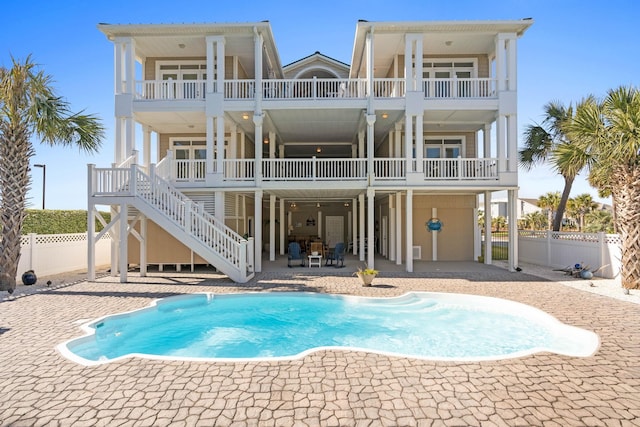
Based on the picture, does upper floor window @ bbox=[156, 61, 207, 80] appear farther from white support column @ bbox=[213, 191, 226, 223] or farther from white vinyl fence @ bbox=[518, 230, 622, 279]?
white vinyl fence @ bbox=[518, 230, 622, 279]

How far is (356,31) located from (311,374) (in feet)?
42.8

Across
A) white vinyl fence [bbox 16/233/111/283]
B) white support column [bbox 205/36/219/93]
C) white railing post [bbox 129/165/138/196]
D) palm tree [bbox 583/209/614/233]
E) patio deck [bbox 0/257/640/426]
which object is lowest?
patio deck [bbox 0/257/640/426]

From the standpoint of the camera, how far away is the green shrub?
44.0 feet

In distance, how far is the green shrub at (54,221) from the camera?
13398 millimetres

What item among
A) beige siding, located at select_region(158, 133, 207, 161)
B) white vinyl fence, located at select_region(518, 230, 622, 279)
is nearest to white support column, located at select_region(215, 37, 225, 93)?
beige siding, located at select_region(158, 133, 207, 161)

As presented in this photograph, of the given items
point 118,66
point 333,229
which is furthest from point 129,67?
point 333,229

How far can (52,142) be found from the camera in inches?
420

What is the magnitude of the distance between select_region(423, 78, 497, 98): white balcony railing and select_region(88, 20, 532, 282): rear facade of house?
74 mm

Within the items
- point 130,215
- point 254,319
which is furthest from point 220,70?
point 254,319

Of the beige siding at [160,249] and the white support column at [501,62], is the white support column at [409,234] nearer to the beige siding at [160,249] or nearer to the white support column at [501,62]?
the white support column at [501,62]

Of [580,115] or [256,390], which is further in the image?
[580,115]

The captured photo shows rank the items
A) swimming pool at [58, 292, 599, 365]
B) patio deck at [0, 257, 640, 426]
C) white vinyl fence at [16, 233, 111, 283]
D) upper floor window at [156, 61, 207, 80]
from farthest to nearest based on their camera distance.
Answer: upper floor window at [156, 61, 207, 80]
white vinyl fence at [16, 233, 111, 283]
swimming pool at [58, 292, 599, 365]
patio deck at [0, 257, 640, 426]

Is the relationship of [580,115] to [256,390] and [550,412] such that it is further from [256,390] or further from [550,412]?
[256,390]

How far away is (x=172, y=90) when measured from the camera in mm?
13289
